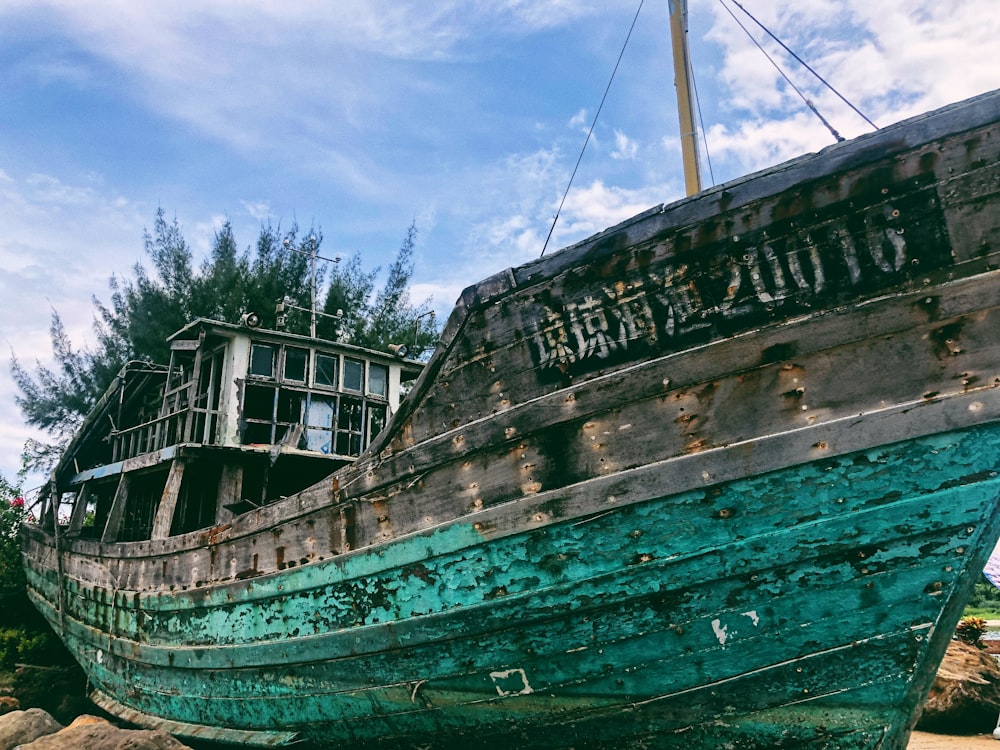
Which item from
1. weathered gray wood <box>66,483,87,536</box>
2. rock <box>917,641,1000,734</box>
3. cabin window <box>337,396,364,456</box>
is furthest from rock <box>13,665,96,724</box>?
rock <box>917,641,1000,734</box>

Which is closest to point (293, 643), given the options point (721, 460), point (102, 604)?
point (721, 460)

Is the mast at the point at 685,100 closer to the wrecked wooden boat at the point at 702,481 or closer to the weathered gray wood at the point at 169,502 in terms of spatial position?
the wrecked wooden boat at the point at 702,481

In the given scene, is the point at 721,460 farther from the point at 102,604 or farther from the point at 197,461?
the point at 102,604

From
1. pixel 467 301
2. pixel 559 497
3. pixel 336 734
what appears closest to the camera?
pixel 559 497

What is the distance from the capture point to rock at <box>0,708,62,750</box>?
6.44m

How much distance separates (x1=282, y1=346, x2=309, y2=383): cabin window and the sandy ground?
7440mm

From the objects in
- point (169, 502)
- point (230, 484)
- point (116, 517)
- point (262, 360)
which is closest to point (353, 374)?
point (262, 360)

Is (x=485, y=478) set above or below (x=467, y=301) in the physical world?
below

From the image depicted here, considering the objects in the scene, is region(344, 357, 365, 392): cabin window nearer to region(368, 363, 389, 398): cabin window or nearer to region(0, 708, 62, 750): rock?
region(368, 363, 389, 398): cabin window

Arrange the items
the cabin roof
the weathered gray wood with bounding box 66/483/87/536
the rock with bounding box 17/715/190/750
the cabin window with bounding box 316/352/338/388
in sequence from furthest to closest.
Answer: the weathered gray wood with bounding box 66/483/87/536, the cabin window with bounding box 316/352/338/388, the cabin roof, the rock with bounding box 17/715/190/750

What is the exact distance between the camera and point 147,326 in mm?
20047

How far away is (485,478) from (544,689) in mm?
1178

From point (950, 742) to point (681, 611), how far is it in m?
5.28

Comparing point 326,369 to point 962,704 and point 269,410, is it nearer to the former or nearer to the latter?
point 269,410
